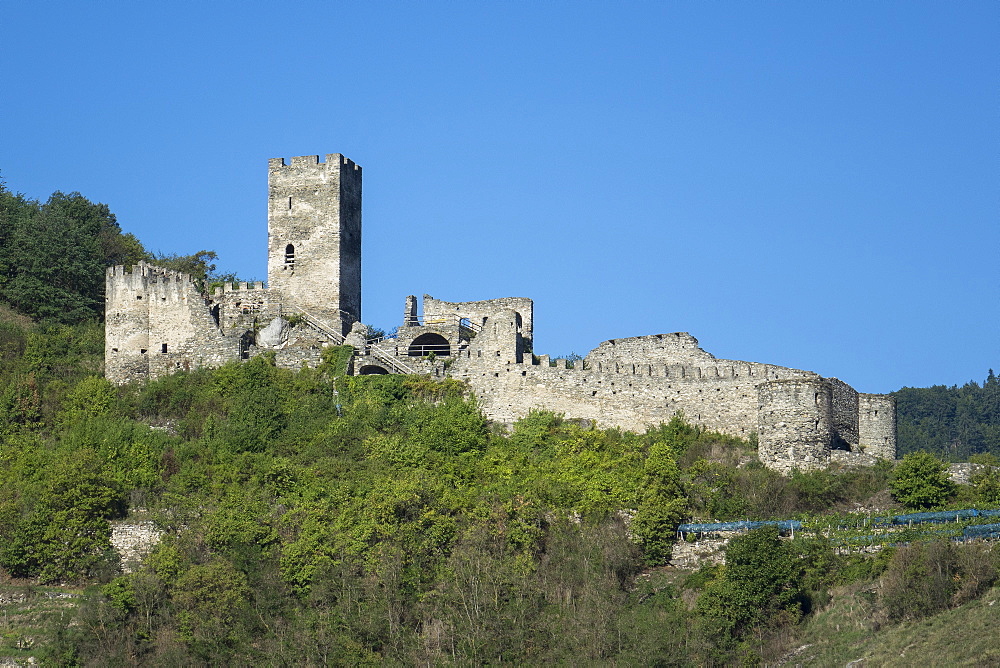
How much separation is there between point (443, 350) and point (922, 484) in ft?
54.6

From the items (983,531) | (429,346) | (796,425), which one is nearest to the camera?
(983,531)

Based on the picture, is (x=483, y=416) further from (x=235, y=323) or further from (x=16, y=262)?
(x=16, y=262)

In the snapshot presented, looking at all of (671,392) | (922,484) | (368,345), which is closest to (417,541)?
(671,392)

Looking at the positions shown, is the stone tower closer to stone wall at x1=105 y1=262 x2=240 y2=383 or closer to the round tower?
stone wall at x1=105 y1=262 x2=240 y2=383

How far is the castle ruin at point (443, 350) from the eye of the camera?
45938mm

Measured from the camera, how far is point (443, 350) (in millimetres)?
53156

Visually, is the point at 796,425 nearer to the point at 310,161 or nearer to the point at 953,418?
the point at 310,161

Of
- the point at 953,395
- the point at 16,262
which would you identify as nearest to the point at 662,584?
the point at 16,262

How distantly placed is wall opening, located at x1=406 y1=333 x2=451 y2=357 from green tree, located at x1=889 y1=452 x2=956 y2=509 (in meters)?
15.8

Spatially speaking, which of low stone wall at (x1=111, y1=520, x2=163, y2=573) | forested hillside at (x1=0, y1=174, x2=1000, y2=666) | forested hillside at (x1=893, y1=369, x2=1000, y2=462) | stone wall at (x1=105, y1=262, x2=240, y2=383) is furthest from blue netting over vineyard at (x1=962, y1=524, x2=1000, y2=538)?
forested hillside at (x1=893, y1=369, x2=1000, y2=462)

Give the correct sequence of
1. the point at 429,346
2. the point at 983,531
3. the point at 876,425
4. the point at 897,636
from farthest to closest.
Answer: the point at 429,346, the point at 876,425, the point at 983,531, the point at 897,636

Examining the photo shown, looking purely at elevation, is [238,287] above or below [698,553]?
above

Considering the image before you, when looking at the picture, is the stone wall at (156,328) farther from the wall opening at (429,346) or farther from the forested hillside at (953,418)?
the forested hillside at (953,418)

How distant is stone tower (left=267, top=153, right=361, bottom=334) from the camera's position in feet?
181
